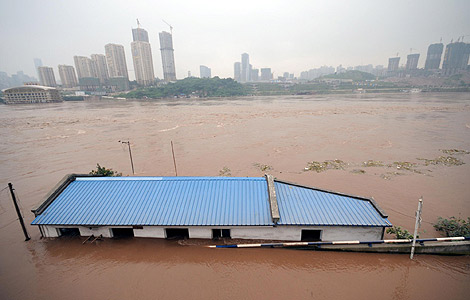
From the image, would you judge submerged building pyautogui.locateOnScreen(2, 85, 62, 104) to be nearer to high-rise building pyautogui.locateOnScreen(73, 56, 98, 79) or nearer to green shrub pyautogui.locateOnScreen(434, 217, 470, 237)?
high-rise building pyautogui.locateOnScreen(73, 56, 98, 79)

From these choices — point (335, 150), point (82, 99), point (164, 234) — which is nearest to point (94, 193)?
point (164, 234)

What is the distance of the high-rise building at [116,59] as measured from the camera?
164625mm

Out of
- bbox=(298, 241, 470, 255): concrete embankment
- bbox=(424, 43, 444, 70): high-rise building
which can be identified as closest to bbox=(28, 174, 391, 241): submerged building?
bbox=(298, 241, 470, 255): concrete embankment

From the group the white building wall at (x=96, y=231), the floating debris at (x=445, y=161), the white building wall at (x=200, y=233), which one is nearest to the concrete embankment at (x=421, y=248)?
the white building wall at (x=200, y=233)

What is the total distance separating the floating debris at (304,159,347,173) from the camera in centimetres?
1968

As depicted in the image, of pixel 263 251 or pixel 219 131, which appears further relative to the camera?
pixel 219 131

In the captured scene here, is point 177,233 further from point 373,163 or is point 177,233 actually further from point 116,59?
point 116,59

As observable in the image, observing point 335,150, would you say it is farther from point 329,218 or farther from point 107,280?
point 107,280

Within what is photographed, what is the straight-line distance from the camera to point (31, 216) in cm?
1295

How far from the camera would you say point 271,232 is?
9.34 meters

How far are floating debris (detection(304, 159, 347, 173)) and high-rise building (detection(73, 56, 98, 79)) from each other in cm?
19935

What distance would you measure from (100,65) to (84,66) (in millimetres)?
10908

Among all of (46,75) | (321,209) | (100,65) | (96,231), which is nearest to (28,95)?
(100,65)

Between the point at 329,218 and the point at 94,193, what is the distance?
34.5 ft
